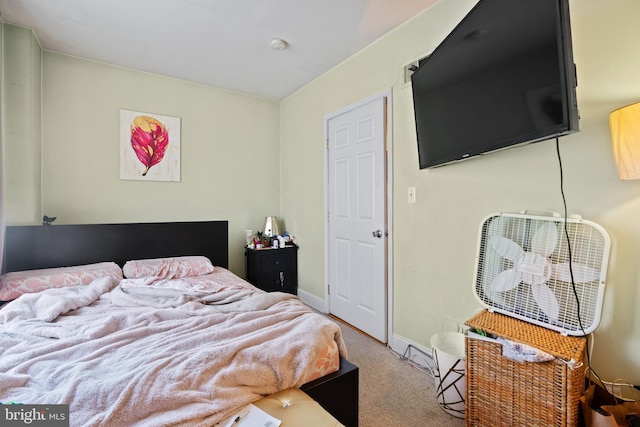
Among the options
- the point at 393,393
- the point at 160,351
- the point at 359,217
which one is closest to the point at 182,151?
the point at 359,217

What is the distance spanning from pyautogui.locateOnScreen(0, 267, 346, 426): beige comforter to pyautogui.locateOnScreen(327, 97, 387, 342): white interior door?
1.02 metres

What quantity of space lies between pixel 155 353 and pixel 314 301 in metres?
2.35

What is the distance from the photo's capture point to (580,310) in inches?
53.4

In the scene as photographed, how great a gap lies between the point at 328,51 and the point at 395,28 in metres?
0.62

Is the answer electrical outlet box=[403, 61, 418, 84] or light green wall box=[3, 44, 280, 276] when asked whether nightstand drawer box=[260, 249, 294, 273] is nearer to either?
light green wall box=[3, 44, 280, 276]

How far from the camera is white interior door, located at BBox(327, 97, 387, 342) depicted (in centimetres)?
262

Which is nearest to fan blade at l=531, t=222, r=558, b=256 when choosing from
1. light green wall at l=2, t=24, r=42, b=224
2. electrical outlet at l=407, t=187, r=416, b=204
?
electrical outlet at l=407, t=187, r=416, b=204

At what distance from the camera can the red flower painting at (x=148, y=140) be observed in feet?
10.3

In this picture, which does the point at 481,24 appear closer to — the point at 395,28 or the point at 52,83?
the point at 395,28

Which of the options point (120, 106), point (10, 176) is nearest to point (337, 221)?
point (120, 106)

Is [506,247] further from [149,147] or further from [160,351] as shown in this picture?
[149,147]

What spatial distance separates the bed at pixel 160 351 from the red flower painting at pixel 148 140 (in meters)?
1.17

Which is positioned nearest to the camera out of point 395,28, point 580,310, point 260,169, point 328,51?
point 580,310

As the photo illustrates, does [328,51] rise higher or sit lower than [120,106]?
higher
